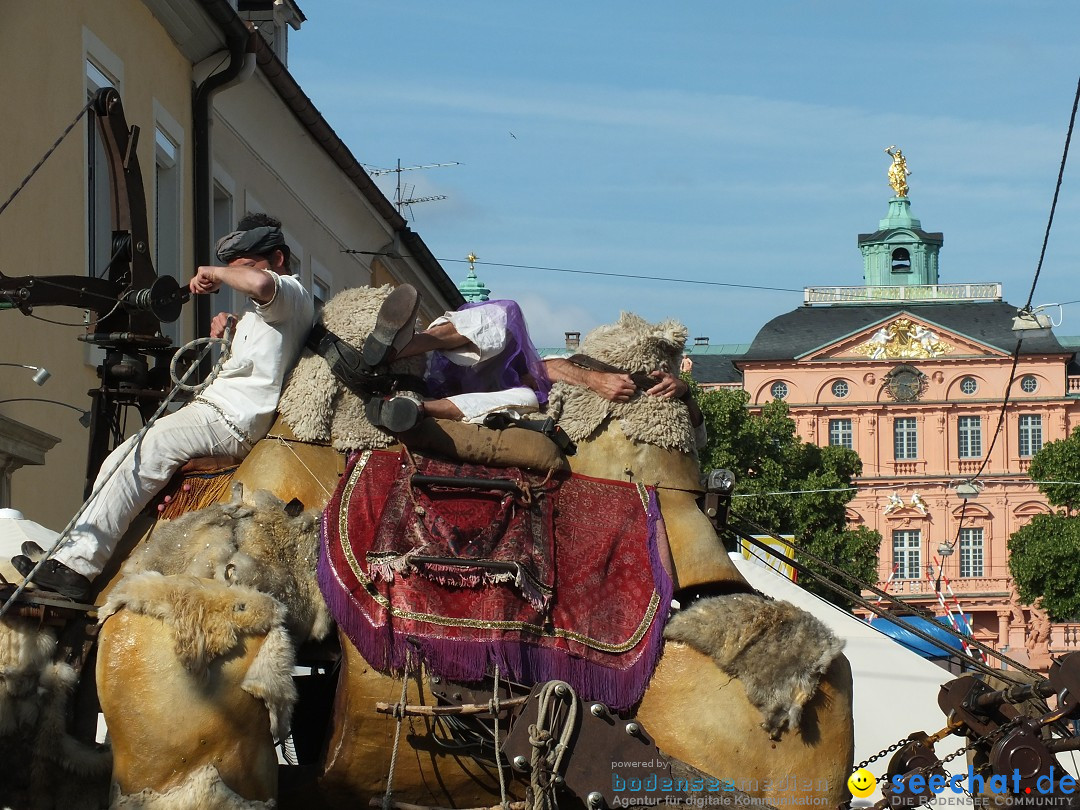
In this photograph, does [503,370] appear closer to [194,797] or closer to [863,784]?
[194,797]

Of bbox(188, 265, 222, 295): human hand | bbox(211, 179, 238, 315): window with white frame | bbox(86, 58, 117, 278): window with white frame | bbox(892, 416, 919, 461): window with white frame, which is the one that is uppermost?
bbox(892, 416, 919, 461): window with white frame

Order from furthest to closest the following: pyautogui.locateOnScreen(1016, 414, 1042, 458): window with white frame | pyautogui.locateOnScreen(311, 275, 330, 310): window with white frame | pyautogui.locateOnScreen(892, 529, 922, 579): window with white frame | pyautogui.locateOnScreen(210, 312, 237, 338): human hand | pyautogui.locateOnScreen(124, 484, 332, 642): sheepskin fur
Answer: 1. pyautogui.locateOnScreen(1016, 414, 1042, 458): window with white frame
2. pyautogui.locateOnScreen(892, 529, 922, 579): window with white frame
3. pyautogui.locateOnScreen(311, 275, 330, 310): window with white frame
4. pyautogui.locateOnScreen(210, 312, 237, 338): human hand
5. pyautogui.locateOnScreen(124, 484, 332, 642): sheepskin fur

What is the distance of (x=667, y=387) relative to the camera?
5.71 m

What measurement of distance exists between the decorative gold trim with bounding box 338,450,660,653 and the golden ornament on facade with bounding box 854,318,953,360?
2692 inches

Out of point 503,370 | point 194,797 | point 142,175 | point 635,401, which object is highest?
point 142,175

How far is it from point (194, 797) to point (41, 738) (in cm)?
65

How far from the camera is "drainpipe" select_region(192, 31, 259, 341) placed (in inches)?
548

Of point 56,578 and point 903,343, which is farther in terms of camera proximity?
point 903,343

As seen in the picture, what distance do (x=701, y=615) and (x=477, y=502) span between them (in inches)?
32.5

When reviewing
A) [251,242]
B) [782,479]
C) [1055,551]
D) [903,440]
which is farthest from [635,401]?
[903,440]

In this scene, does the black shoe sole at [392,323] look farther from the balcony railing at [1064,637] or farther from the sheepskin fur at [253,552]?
the balcony railing at [1064,637]

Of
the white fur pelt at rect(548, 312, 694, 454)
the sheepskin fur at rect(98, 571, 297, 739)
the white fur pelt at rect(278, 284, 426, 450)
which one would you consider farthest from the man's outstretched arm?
the sheepskin fur at rect(98, 571, 297, 739)

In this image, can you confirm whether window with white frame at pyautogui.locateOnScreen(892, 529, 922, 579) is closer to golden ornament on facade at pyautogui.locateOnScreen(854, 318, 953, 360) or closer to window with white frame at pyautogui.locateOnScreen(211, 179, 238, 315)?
golden ornament on facade at pyautogui.locateOnScreen(854, 318, 953, 360)

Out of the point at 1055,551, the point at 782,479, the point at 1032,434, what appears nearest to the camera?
the point at 1055,551
